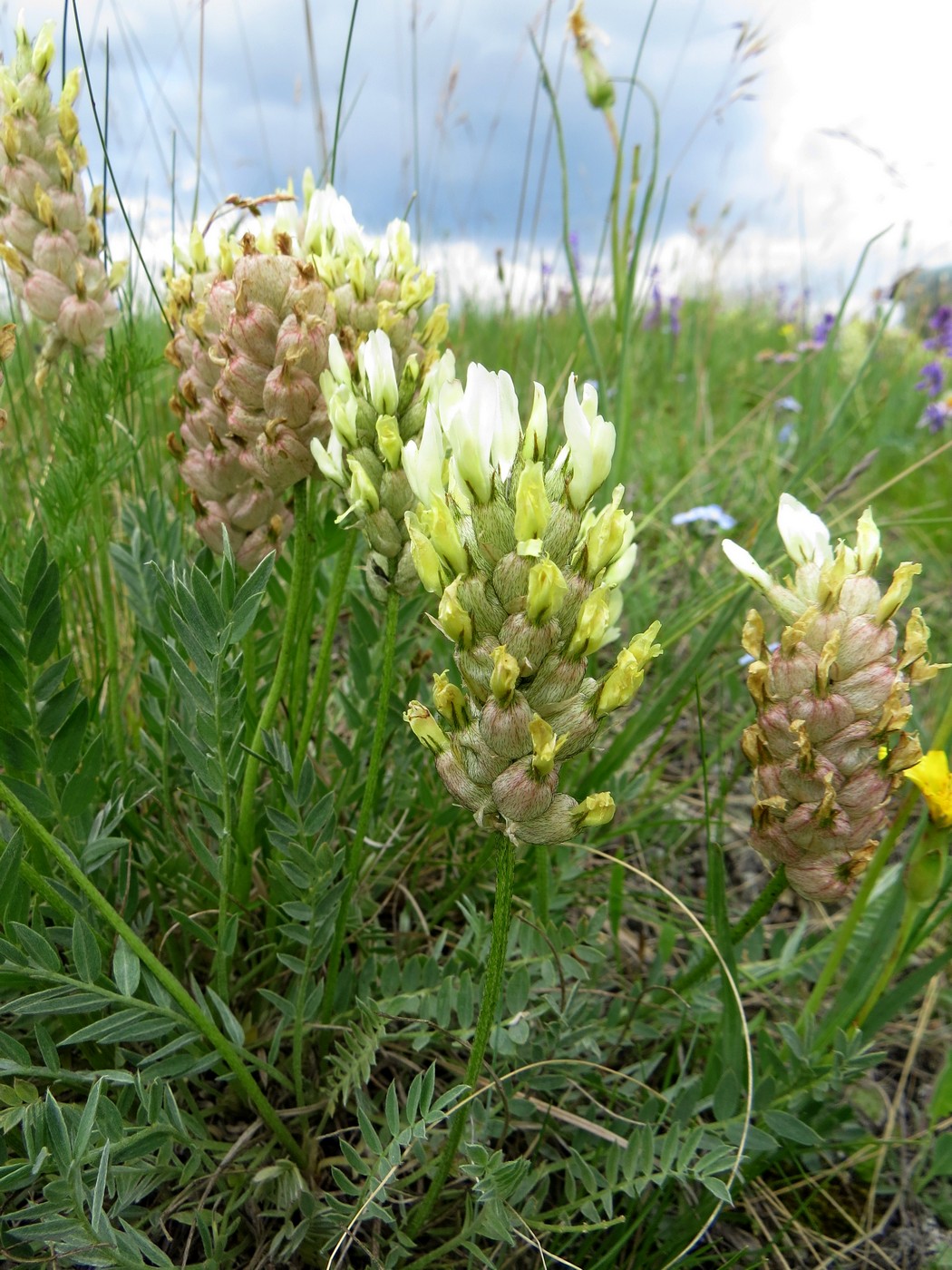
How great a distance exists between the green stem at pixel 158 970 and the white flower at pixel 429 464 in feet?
2.06

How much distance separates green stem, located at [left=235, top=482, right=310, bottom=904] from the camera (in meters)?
1.41

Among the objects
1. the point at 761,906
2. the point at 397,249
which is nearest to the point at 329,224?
the point at 397,249

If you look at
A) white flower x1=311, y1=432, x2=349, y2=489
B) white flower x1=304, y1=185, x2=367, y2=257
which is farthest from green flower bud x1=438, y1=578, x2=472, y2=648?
white flower x1=304, y1=185, x2=367, y2=257

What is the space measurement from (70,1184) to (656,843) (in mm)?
1643

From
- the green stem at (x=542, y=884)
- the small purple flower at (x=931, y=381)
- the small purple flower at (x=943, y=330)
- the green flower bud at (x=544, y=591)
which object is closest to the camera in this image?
the green flower bud at (x=544, y=591)

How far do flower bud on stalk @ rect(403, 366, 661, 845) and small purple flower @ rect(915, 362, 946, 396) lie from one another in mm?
6368

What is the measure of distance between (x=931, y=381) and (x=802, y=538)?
237 inches

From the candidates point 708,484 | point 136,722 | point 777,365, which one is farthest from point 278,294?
point 777,365

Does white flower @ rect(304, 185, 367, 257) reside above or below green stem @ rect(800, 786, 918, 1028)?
above

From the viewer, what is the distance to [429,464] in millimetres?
1027

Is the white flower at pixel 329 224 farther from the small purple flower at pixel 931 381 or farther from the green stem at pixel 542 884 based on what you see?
the small purple flower at pixel 931 381

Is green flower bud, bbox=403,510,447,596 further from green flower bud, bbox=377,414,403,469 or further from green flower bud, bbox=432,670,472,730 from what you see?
green flower bud, bbox=377,414,403,469

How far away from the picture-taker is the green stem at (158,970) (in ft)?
3.71

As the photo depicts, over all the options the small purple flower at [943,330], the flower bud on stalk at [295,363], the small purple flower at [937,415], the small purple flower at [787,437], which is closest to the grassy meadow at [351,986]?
the flower bud on stalk at [295,363]
